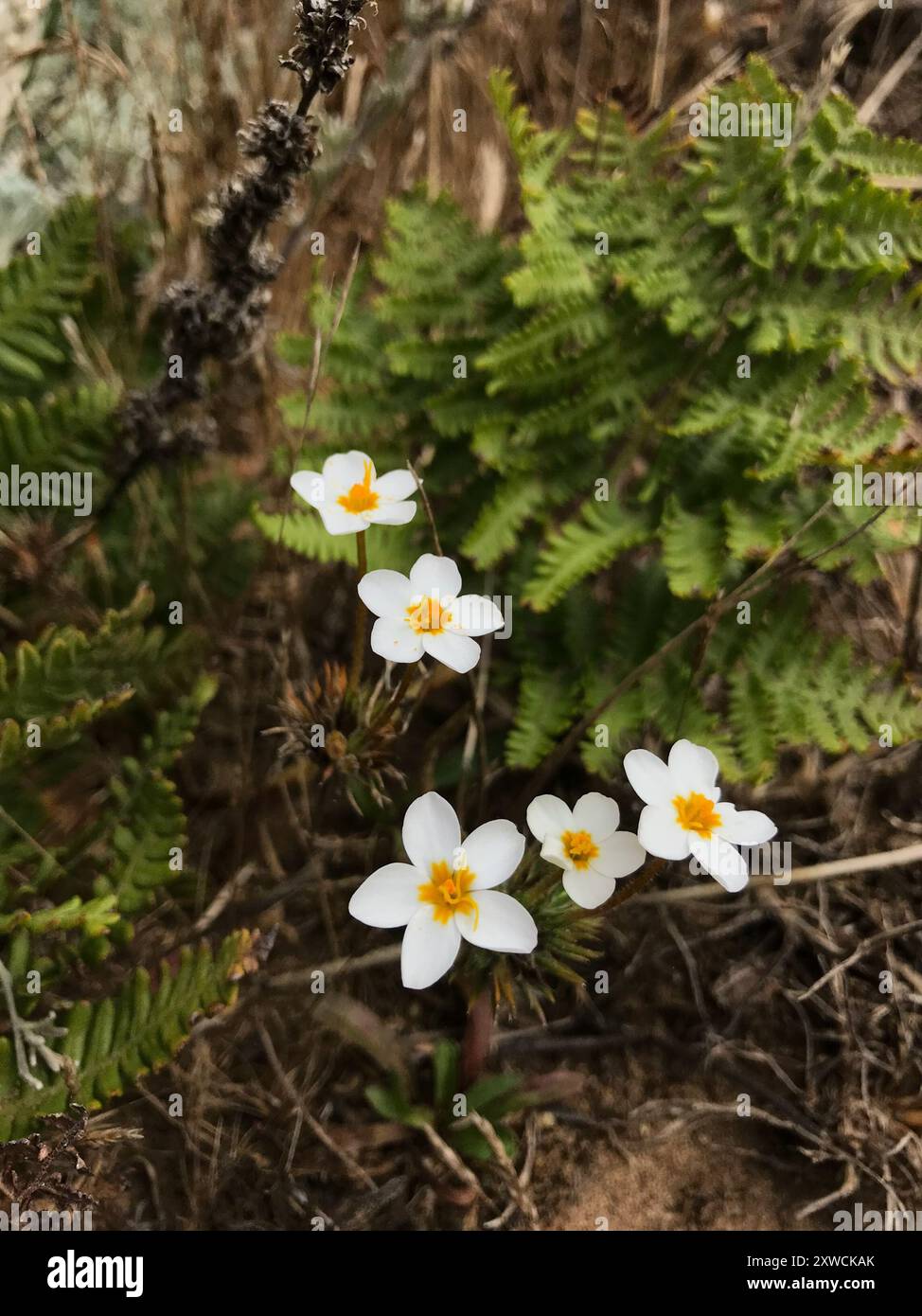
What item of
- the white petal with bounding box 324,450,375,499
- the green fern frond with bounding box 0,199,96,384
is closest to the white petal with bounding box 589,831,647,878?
the white petal with bounding box 324,450,375,499

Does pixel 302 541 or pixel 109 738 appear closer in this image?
pixel 302 541

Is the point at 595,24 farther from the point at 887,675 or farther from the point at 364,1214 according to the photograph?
the point at 364,1214

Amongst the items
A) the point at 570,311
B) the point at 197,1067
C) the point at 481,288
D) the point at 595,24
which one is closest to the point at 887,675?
the point at 570,311

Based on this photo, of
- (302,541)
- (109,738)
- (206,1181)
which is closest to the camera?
(206,1181)

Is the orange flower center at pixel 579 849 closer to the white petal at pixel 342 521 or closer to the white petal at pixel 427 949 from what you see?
the white petal at pixel 427 949

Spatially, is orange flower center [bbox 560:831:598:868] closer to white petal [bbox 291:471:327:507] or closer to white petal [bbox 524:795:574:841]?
white petal [bbox 524:795:574:841]

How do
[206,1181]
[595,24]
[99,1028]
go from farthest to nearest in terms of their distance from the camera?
1. [595,24]
2. [206,1181]
3. [99,1028]

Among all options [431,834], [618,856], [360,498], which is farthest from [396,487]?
[618,856]

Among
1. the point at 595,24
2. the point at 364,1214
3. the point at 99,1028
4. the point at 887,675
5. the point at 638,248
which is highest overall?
the point at 595,24
